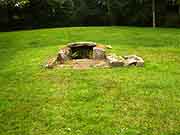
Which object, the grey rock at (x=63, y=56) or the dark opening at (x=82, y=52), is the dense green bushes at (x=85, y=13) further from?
the grey rock at (x=63, y=56)

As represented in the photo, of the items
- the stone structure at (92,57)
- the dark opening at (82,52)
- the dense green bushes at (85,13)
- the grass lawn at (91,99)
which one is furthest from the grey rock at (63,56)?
the dense green bushes at (85,13)

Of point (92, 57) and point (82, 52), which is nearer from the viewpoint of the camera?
point (92, 57)

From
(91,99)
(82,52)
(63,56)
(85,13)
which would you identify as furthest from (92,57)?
(85,13)

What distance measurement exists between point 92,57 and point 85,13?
2047cm

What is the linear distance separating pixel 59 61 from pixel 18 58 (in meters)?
2.95

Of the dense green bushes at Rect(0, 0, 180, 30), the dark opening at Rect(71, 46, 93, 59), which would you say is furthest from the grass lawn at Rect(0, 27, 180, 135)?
the dense green bushes at Rect(0, 0, 180, 30)

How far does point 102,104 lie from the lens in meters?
8.68

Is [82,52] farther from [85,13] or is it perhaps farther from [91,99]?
[85,13]

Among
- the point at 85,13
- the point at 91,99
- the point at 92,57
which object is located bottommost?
the point at 91,99

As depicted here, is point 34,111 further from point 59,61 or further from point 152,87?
point 59,61

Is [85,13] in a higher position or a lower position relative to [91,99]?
higher

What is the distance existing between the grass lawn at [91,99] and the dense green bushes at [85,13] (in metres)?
19.0

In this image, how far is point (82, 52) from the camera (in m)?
17.0

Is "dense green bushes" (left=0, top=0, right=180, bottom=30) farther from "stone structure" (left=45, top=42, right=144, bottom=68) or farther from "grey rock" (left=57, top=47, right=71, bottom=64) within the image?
"grey rock" (left=57, top=47, right=71, bottom=64)
